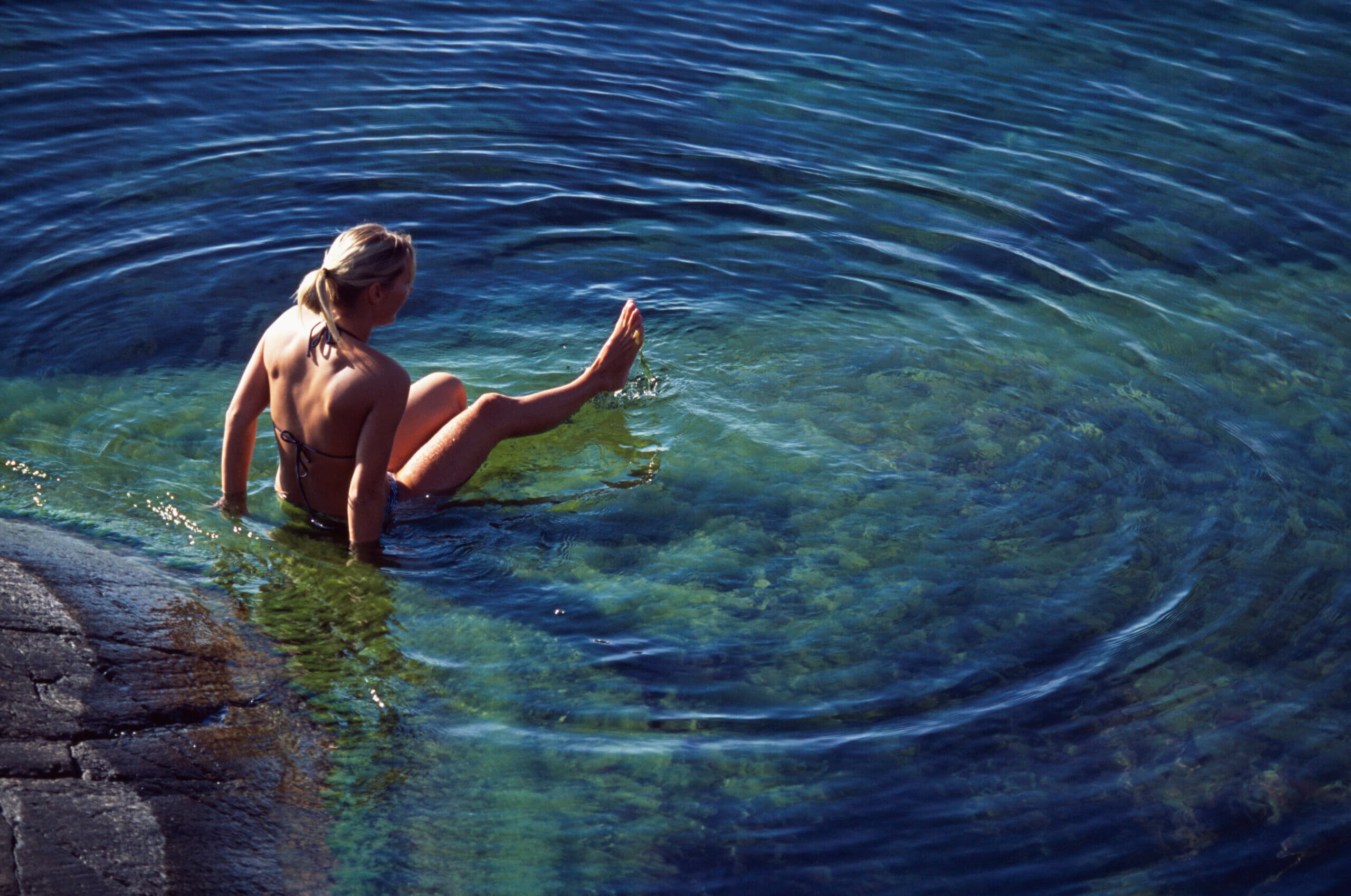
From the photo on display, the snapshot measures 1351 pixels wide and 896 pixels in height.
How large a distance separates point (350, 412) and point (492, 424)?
3.50ft

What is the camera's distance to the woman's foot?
6.74 metres

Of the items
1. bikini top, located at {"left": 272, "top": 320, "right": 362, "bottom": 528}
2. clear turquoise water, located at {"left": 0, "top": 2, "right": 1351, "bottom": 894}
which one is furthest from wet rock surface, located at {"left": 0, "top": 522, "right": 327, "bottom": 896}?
A: bikini top, located at {"left": 272, "top": 320, "right": 362, "bottom": 528}

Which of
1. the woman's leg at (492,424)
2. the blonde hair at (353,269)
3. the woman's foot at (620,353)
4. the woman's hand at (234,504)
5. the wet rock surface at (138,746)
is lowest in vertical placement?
the wet rock surface at (138,746)

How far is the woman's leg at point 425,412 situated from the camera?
6.12 meters

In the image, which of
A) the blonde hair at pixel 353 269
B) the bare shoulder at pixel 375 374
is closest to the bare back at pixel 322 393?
the bare shoulder at pixel 375 374

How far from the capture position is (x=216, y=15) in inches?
485

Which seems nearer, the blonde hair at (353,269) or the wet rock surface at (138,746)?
the wet rock surface at (138,746)

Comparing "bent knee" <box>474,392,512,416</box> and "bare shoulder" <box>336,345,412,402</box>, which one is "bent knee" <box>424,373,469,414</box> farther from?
"bare shoulder" <box>336,345,412,402</box>

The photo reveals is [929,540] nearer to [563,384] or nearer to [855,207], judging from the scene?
[563,384]

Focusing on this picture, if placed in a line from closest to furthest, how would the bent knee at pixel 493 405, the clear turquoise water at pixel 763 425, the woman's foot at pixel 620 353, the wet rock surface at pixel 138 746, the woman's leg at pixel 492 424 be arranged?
the wet rock surface at pixel 138 746
the clear turquoise water at pixel 763 425
the woman's leg at pixel 492 424
the bent knee at pixel 493 405
the woman's foot at pixel 620 353

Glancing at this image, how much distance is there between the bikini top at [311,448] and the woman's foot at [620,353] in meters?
1.78

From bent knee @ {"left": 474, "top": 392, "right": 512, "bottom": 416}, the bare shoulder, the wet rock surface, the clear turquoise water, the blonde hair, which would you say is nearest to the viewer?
the wet rock surface

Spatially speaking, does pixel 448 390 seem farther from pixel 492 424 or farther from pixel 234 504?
pixel 234 504

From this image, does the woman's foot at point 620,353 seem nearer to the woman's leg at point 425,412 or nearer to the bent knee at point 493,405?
the bent knee at point 493,405
